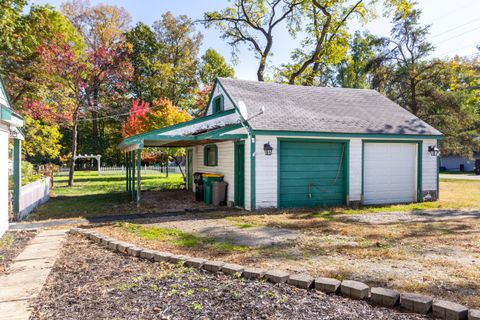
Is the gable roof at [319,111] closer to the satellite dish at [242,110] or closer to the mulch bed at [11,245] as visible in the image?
the satellite dish at [242,110]

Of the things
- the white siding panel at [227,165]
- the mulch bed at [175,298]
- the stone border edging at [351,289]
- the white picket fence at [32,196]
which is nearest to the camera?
the stone border edging at [351,289]

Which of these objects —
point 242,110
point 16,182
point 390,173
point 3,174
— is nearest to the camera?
point 3,174

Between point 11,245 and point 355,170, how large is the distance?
9.97 m

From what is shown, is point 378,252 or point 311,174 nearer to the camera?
point 378,252

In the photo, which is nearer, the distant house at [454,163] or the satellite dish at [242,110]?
the satellite dish at [242,110]

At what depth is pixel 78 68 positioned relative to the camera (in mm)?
20125

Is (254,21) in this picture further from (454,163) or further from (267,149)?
(454,163)

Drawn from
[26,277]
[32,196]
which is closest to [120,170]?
[32,196]

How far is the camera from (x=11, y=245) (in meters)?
6.20

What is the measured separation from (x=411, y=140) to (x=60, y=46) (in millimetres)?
18888

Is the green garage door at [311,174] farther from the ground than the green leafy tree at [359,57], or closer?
closer

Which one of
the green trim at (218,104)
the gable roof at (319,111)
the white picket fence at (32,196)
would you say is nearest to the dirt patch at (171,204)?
the white picket fence at (32,196)

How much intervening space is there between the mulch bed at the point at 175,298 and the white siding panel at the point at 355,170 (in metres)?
8.66

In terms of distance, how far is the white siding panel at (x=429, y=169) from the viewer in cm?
1309
